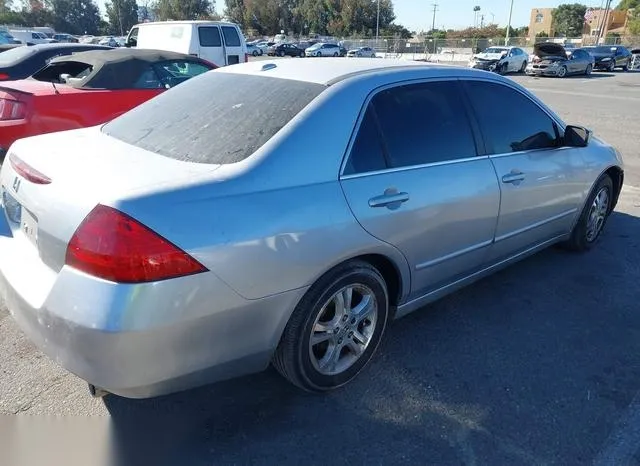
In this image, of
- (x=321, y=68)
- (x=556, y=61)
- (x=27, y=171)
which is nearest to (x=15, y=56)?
(x=27, y=171)

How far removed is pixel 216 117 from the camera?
2.70 m

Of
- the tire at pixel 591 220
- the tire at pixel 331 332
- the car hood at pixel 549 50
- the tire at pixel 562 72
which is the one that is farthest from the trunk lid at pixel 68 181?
the car hood at pixel 549 50

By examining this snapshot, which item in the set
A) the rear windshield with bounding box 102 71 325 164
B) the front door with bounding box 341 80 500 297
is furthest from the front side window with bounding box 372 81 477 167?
the rear windshield with bounding box 102 71 325 164

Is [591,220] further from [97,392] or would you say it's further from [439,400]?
[97,392]

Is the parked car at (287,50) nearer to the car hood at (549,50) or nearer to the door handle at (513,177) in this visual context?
the car hood at (549,50)

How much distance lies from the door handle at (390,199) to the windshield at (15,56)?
8.03 metres

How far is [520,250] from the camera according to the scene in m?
3.79

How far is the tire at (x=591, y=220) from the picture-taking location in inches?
173

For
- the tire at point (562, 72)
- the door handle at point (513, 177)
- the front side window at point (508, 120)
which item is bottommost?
the tire at point (562, 72)

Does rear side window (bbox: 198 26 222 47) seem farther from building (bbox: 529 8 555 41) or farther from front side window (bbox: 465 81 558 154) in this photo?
building (bbox: 529 8 555 41)

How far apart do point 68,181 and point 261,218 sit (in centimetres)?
83

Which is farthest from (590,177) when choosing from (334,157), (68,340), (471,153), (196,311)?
(68,340)

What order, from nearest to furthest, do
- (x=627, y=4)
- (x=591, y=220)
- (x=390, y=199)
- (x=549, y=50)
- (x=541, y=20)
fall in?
(x=390, y=199) < (x=591, y=220) < (x=549, y=50) < (x=627, y=4) < (x=541, y=20)

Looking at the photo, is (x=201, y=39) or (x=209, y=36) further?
(x=209, y=36)
